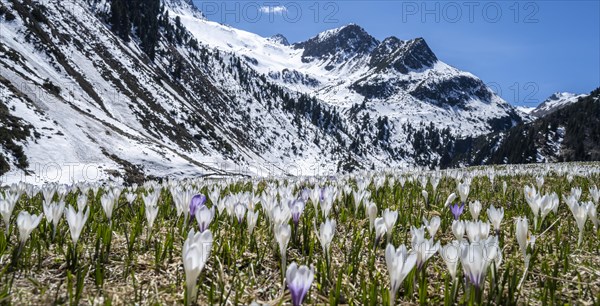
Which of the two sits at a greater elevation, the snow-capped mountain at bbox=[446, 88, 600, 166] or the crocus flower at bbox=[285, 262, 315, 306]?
the snow-capped mountain at bbox=[446, 88, 600, 166]

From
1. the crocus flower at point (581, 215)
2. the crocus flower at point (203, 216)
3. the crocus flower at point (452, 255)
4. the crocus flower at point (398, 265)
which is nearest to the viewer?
the crocus flower at point (398, 265)

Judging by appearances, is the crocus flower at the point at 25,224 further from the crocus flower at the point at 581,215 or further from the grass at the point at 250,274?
the crocus flower at the point at 581,215

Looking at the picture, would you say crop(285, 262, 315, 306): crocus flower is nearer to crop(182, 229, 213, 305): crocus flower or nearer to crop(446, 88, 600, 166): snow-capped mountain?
crop(182, 229, 213, 305): crocus flower

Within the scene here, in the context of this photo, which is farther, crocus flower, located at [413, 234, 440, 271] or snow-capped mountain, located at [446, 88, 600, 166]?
snow-capped mountain, located at [446, 88, 600, 166]

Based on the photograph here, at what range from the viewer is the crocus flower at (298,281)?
1.55 m

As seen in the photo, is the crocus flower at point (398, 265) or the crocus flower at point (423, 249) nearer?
the crocus flower at point (398, 265)

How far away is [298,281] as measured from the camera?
1.57m

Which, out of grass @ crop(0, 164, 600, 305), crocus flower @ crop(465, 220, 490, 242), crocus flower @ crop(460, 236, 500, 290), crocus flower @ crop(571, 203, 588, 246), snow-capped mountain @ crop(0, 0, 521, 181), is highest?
snow-capped mountain @ crop(0, 0, 521, 181)

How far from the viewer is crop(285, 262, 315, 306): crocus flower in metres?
1.55

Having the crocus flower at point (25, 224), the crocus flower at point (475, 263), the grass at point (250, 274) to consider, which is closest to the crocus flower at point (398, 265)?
the grass at point (250, 274)

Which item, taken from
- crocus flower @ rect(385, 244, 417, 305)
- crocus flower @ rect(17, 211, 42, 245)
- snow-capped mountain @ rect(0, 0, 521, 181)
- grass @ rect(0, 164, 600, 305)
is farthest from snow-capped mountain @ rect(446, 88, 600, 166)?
crocus flower @ rect(17, 211, 42, 245)

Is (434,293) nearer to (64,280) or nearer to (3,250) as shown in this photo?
(64,280)

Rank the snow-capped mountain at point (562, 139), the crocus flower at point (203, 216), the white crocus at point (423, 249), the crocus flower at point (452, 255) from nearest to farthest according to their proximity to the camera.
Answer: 1. the crocus flower at point (452, 255)
2. the white crocus at point (423, 249)
3. the crocus flower at point (203, 216)
4. the snow-capped mountain at point (562, 139)

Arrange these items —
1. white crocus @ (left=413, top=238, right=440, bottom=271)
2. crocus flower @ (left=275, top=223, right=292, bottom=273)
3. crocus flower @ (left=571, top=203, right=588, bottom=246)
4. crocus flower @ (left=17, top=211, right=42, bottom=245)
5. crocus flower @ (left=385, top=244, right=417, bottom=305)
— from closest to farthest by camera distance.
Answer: crocus flower @ (left=385, top=244, right=417, bottom=305) → white crocus @ (left=413, top=238, right=440, bottom=271) → crocus flower @ (left=275, top=223, right=292, bottom=273) → crocus flower @ (left=17, top=211, right=42, bottom=245) → crocus flower @ (left=571, top=203, right=588, bottom=246)
